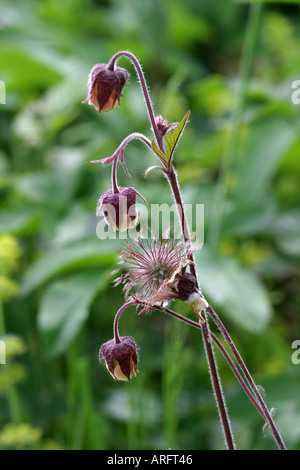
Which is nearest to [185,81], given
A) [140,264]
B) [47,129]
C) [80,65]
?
[80,65]

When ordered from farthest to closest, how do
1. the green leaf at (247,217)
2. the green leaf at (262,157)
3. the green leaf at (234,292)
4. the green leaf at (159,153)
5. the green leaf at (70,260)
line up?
the green leaf at (262,157) → the green leaf at (247,217) → the green leaf at (70,260) → the green leaf at (234,292) → the green leaf at (159,153)

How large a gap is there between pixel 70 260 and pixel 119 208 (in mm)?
938

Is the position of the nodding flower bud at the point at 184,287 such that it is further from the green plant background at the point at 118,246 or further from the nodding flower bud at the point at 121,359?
the green plant background at the point at 118,246

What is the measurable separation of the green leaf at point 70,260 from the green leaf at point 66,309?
4cm

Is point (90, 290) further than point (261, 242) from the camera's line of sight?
No

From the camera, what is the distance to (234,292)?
1.61 meters

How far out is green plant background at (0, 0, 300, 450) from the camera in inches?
61.8

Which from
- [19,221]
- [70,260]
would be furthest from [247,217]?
[19,221]

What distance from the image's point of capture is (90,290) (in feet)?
5.36

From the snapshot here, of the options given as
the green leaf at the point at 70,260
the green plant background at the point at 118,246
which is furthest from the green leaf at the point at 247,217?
the green leaf at the point at 70,260

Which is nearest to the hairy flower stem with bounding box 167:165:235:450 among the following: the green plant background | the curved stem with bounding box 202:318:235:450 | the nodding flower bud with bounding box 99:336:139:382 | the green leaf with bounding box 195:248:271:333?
the curved stem with bounding box 202:318:235:450

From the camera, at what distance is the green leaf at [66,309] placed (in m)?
1.54
